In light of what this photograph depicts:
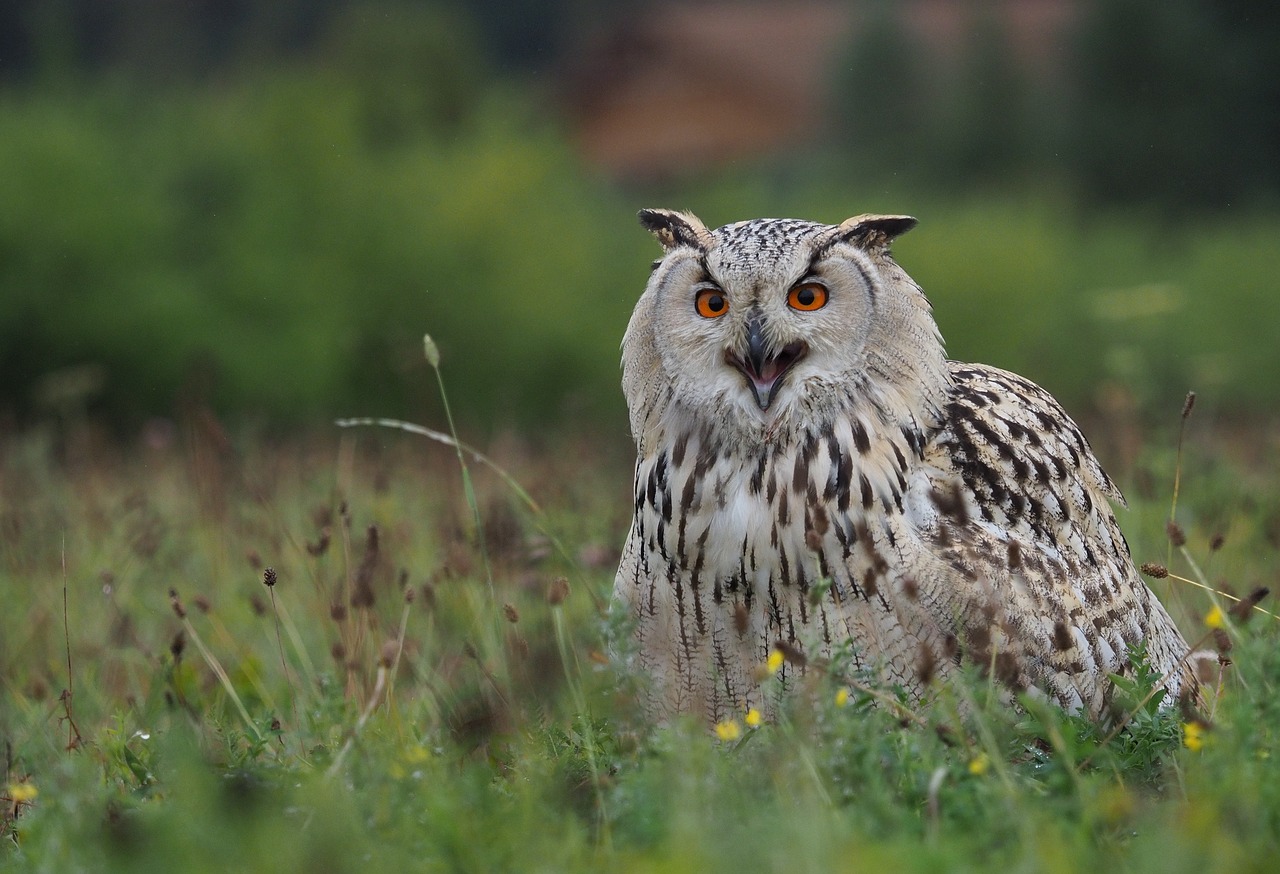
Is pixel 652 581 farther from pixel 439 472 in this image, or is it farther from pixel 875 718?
pixel 439 472

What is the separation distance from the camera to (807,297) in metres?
2.91

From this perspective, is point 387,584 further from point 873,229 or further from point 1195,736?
point 1195,736

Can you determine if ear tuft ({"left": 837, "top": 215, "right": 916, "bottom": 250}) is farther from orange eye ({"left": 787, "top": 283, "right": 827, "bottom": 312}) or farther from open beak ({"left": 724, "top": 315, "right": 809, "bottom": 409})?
open beak ({"left": 724, "top": 315, "right": 809, "bottom": 409})

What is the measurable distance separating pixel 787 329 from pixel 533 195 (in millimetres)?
16017

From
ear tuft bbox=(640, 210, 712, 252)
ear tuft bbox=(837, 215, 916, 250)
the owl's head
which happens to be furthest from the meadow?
ear tuft bbox=(837, 215, 916, 250)

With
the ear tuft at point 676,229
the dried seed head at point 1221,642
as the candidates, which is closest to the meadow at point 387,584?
the dried seed head at point 1221,642

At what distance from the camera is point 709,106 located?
43.3 meters

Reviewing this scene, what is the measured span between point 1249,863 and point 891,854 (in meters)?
0.47

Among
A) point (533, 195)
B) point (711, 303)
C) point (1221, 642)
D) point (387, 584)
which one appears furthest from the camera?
point (533, 195)

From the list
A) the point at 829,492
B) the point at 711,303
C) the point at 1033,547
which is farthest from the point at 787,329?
the point at 1033,547

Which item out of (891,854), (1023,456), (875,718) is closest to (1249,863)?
(891,854)

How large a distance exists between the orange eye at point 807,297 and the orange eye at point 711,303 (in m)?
0.15

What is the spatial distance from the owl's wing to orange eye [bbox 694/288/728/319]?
0.55 metres

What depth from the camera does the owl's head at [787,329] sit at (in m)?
2.88
